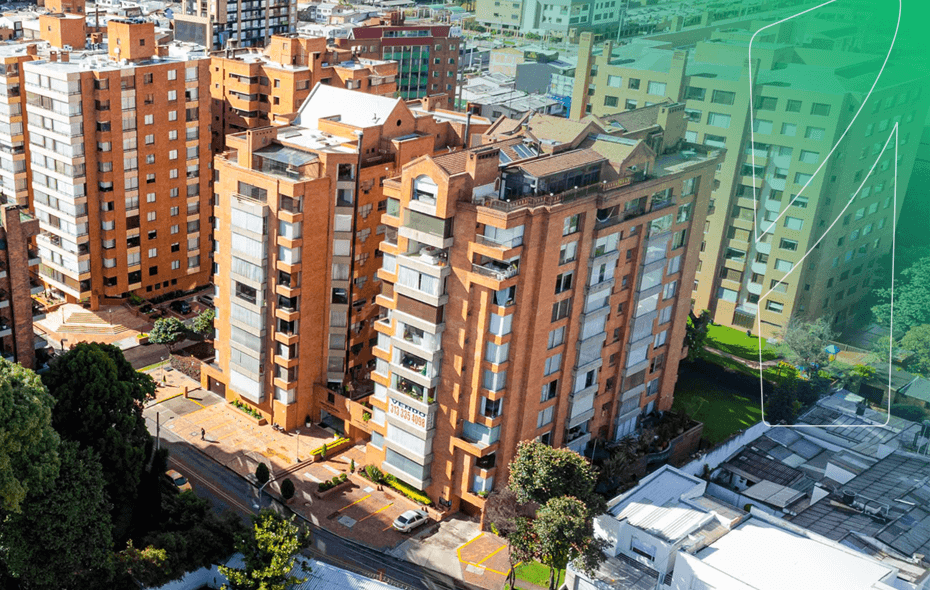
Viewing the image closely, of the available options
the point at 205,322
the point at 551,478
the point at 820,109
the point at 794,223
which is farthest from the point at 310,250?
the point at 820,109

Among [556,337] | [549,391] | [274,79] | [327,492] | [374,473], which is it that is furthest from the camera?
[274,79]

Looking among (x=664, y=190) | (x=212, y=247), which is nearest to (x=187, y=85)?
(x=212, y=247)

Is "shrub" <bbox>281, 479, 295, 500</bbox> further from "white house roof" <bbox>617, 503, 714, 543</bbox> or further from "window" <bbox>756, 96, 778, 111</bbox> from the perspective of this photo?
"window" <bbox>756, 96, 778, 111</bbox>

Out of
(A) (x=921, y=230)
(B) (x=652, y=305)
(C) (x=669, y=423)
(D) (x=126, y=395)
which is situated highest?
(A) (x=921, y=230)

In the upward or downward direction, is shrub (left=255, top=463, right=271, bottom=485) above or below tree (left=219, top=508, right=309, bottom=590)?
below

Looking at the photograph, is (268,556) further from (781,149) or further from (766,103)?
(766,103)

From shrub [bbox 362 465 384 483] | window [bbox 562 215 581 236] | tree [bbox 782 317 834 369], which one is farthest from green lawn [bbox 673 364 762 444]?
shrub [bbox 362 465 384 483]

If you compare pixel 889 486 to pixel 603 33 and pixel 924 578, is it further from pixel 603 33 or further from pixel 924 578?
pixel 603 33
